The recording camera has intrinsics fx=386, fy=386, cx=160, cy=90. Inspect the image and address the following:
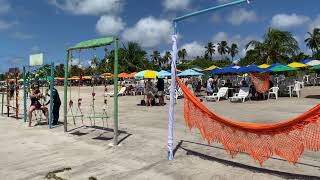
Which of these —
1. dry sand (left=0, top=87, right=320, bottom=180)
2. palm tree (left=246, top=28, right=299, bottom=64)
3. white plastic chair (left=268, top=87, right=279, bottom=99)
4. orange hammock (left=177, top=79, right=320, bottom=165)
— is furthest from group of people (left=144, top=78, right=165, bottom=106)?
palm tree (left=246, top=28, right=299, bottom=64)

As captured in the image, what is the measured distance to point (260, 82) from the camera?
22016 millimetres

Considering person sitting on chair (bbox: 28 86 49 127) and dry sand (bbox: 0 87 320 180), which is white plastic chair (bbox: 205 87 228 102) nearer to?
dry sand (bbox: 0 87 320 180)

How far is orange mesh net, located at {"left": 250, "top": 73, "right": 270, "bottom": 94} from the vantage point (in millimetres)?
21812

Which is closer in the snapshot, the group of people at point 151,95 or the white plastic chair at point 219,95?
the group of people at point 151,95

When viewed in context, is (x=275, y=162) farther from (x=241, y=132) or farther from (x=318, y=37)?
(x=318, y=37)

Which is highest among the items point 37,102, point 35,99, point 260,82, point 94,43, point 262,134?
point 94,43

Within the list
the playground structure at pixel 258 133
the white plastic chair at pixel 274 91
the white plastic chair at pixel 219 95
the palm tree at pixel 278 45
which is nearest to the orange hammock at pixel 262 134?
the playground structure at pixel 258 133

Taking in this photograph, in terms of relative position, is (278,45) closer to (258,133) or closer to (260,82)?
(260,82)

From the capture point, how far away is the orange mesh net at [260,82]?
21812mm

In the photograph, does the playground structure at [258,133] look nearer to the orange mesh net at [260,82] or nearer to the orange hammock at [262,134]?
the orange hammock at [262,134]

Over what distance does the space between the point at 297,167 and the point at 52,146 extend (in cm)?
560

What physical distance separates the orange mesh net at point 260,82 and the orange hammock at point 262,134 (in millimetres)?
15024

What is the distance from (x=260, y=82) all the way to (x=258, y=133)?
16343 millimetres

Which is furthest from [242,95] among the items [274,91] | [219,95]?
[274,91]
